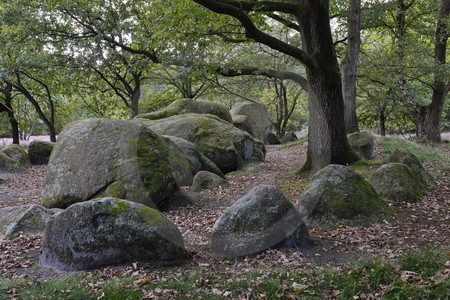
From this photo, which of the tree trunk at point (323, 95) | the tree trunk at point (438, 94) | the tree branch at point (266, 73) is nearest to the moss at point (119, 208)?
the tree trunk at point (323, 95)

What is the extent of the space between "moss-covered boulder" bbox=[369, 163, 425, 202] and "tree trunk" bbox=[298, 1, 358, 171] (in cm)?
221

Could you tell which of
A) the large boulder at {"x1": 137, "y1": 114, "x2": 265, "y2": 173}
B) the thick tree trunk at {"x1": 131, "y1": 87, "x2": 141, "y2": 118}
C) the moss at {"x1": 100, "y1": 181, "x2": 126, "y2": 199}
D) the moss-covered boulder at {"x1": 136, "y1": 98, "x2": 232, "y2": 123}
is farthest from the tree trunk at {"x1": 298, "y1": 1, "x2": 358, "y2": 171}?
the thick tree trunk at {"x1": 131, "y1": 87, "x2": 141, "y2": 118}

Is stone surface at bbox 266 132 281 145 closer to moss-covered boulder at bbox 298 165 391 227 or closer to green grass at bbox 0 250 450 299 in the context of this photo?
moss-covered boulder at bbox 298 165 391 227

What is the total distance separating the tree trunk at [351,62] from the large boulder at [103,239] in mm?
11130

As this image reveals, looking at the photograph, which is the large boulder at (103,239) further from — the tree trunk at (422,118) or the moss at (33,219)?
the tree trunk at (422,118)

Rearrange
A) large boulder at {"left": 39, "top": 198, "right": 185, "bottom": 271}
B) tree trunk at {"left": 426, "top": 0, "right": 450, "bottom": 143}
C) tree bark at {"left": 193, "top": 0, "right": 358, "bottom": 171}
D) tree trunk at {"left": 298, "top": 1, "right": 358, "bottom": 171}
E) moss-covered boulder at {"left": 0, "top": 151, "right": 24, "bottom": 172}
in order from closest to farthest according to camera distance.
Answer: large boulder at {"left": 39, "top": 198, "right": 185, "bottom": 271} < tree bark at {"left": 193, "top": 0, "right": 358, "bottom": 171} < tree trunk at {"left": 298, "top": 1, "right": 358, "bottom": 171} < moss-covered boulder at {"left": 0, "top": 151, "right": 24, "bottom": 172} < tree trunk at {"left": 426, "top": 0, "right": 450, "bottom": 143}

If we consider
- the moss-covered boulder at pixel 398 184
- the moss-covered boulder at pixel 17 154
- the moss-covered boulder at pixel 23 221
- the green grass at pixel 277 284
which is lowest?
the green grass at pixel 277 284

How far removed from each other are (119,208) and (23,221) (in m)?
2.95

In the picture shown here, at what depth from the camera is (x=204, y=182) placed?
1181 centimetres

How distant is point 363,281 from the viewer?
4816mm

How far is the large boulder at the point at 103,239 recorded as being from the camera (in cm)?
Result: 580

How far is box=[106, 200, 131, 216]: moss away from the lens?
5.94 m

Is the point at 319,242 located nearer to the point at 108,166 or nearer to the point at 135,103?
the point at 108,166

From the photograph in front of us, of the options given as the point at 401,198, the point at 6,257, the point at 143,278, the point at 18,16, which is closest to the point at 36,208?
the point at 6,257
